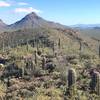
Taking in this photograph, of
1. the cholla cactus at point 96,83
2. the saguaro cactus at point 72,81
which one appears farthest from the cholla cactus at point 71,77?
the cholla cactus at point 96,83

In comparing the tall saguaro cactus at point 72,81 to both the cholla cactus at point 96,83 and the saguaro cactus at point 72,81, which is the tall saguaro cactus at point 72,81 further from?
the cholla cactus at point 96,83

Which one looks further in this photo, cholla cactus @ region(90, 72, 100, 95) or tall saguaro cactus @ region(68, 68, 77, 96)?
tall saguaro cactus @ region(68, 68, 77, 96)

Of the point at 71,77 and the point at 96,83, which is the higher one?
the point at 71,77

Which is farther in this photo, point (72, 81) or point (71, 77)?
point (72, 81)

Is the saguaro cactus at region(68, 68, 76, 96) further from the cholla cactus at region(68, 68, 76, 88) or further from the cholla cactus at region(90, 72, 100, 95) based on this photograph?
the cholla cactus at region(90, 72, 100, 95)

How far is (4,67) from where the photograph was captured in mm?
82062

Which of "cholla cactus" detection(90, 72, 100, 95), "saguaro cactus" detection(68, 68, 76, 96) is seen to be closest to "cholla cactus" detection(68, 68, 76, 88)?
"saguaro cactus" detection(68, 68, 76, 96)

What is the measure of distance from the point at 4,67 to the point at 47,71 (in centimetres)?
1368

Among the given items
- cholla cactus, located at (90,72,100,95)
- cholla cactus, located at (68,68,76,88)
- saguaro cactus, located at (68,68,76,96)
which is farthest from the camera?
saguaro cactus, located at (68,68,76,96)

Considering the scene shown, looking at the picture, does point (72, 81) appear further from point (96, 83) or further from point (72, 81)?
point (96, 83)

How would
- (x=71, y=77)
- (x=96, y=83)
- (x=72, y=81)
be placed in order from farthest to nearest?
(x=72, y=81), (x=71, y=77), (x=96, y=83)

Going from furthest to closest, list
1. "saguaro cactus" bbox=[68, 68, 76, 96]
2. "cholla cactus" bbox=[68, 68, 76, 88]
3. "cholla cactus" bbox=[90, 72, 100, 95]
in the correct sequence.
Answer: "saguaro cactus" bbox=[68, 68, 76, 96] → "cholla cactus" bbox=[68, 68, 76, 88] → "cholla cactus" bbox=[90, 72, 100, 95]

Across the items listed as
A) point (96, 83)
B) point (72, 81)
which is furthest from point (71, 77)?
point (96, 83)

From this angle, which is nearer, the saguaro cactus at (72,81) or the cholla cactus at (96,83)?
the cholla cactus at (96,83)
